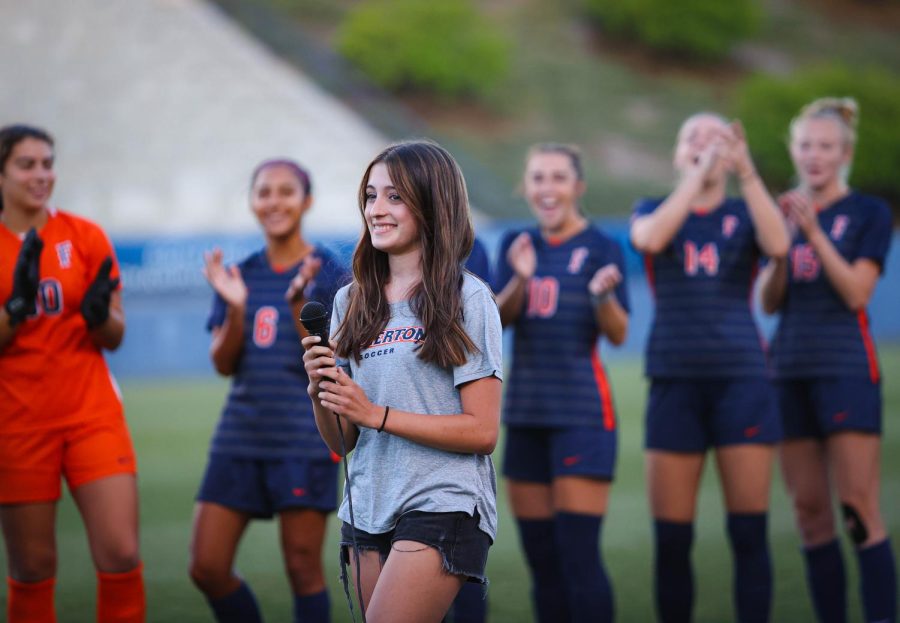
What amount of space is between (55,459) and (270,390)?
0.86 m

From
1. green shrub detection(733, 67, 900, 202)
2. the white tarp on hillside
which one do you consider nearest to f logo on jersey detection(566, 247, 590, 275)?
the white tarp on hillside

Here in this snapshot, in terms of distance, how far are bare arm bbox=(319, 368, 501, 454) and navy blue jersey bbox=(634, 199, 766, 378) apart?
189 cm

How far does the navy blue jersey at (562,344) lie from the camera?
466 cm

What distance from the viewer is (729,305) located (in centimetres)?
474

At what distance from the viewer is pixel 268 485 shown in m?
4.46

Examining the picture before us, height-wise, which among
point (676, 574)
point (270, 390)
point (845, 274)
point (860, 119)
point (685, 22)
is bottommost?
point (676, 574)

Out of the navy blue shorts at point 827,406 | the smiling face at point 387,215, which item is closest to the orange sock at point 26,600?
the smiling face at point 387,215

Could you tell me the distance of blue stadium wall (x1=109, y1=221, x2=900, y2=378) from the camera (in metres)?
17.2

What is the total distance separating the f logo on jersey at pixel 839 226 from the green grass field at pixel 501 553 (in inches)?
69.7

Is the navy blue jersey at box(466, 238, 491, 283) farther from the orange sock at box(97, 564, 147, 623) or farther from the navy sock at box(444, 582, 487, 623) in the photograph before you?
the orange sock at box(97, 564, 147, 623)

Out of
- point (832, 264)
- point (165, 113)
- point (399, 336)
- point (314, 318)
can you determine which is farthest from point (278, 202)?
point (165, 113)

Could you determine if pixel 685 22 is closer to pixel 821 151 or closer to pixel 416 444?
pixel 821 151

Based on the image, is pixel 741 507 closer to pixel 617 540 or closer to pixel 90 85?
pixel 617 540

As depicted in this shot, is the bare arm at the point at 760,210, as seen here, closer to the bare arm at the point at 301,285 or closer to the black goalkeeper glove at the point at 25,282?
the bare arm at the point at 301,285
